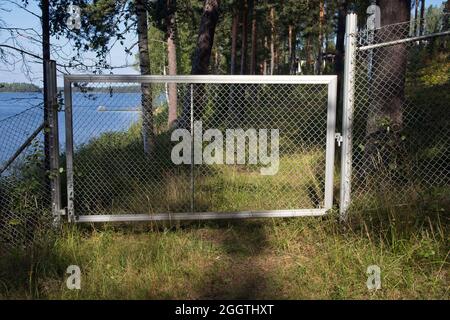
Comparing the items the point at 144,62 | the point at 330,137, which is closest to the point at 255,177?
the point at 330,137

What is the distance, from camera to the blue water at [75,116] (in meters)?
4.94

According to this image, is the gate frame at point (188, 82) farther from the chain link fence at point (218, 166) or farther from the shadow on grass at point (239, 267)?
the shadow on grass at point (239, 267)

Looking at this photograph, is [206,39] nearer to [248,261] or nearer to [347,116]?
[347,116]

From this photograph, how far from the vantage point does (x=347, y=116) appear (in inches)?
192

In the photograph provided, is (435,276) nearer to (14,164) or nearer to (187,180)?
(187,180)

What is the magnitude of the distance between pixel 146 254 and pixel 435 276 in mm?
2700

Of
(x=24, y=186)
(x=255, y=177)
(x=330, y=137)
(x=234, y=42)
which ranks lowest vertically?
(x=255, y=177)

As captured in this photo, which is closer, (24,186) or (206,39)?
(24,186)

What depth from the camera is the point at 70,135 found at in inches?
183

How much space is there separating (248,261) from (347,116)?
196 cm

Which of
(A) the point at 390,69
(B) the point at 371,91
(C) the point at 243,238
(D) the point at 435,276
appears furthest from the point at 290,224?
(A) the point at 390,69

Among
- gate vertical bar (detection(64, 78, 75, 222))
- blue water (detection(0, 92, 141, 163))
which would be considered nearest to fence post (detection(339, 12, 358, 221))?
blue water (detection(0, 92, 141, 163))

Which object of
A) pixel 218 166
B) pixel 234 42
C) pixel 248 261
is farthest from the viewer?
pixel 234 42

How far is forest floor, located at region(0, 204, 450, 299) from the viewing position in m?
3.77
